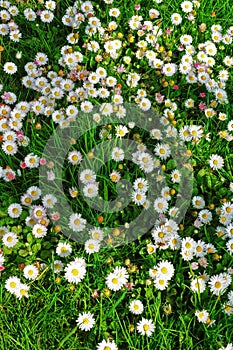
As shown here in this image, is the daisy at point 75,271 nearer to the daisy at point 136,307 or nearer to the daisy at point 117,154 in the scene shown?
the daisy at point 136,307

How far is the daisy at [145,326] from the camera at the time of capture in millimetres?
1751

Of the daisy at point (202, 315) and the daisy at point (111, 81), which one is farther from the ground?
the daisy at point (111, 81)

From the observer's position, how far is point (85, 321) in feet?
5.76

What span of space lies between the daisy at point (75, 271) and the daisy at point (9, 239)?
0.24 meters

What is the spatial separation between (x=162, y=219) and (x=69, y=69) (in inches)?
36.7

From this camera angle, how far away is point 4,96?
7.28 ft

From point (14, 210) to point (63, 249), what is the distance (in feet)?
0.91

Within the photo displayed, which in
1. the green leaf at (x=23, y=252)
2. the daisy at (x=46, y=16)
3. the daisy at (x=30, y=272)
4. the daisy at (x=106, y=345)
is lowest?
the daisy at (x=106, y=345)

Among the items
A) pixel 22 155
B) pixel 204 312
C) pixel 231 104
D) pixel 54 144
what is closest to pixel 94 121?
pixel 54 144

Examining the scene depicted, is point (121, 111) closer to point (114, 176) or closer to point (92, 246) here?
point (114, 176)

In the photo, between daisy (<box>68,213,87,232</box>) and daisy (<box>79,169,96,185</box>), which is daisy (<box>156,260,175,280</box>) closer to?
daisy (<box>68,213,87,232</box>)

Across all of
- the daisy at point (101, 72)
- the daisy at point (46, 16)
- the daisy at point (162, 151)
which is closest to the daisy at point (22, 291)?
the daisy at point (162, 151)

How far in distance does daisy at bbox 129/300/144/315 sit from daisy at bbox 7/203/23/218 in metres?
0.60

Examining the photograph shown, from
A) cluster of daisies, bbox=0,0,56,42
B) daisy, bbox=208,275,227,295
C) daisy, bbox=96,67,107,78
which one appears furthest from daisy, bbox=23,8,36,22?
daisy, bbox=208,275,227,295
